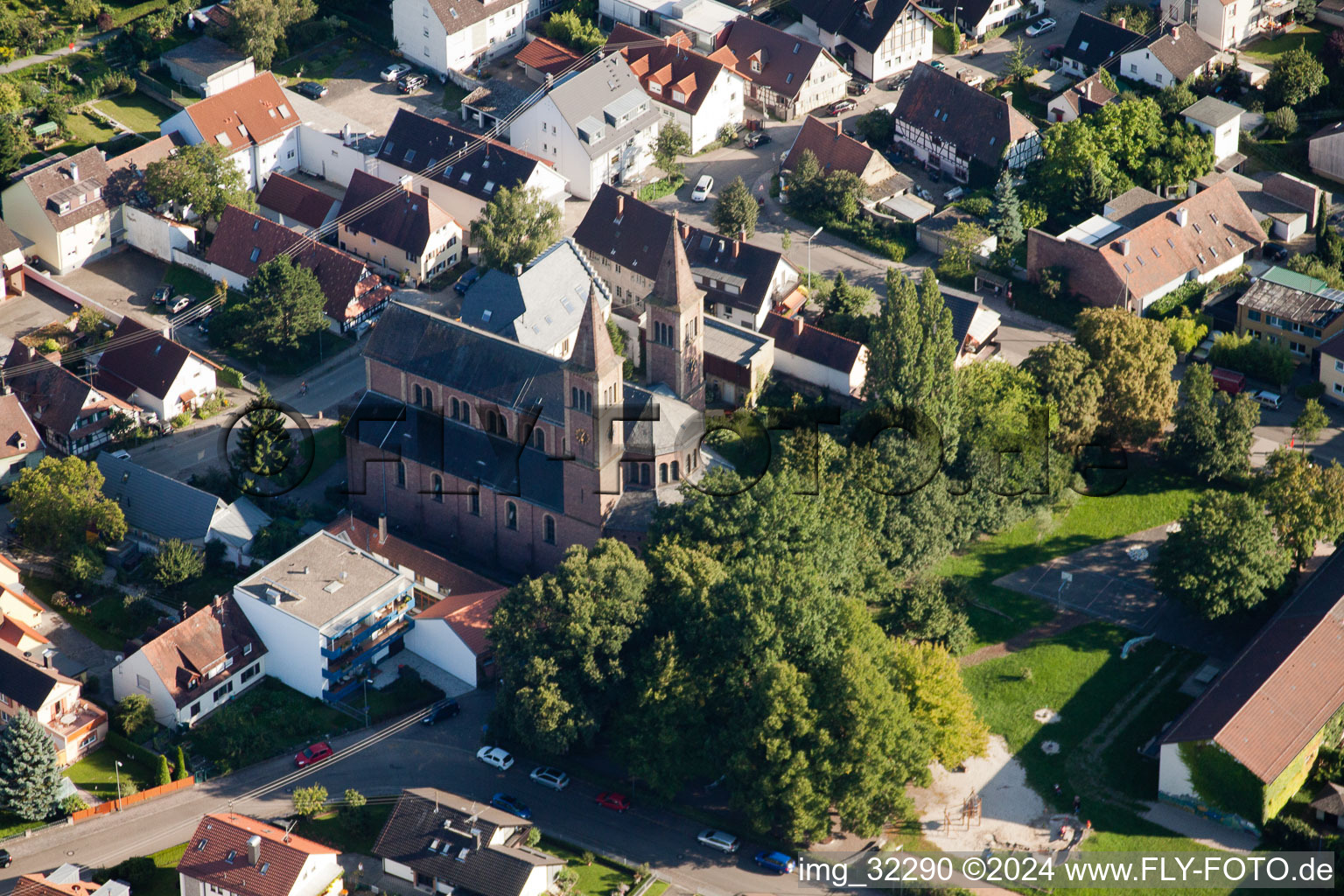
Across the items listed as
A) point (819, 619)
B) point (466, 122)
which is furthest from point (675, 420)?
point (466, 122)

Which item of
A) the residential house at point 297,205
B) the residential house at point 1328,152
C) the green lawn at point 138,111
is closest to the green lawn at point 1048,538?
the residential house at point 1328,152

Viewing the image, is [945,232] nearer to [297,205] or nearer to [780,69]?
[780,69]

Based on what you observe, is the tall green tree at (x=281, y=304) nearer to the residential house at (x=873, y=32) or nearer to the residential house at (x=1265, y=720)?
the residential house at (x=873, y=32)

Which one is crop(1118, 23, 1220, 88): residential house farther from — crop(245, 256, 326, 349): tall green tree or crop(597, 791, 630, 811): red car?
crop(597, 791, 630, 811): red car

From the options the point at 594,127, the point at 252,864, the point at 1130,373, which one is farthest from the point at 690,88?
the point at 252,864

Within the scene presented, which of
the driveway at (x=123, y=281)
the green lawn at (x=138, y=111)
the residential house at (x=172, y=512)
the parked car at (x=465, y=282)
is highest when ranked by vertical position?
the green lawn at (x=138, y=111)

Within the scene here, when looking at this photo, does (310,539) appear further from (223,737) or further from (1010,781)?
(1010,781)

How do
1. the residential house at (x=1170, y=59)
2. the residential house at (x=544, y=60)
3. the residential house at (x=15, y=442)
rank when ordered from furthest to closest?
the residential house at (x=544, y=60) < the residential house at (x=1170, y=59) < the residential house at (x=15, y=442)
